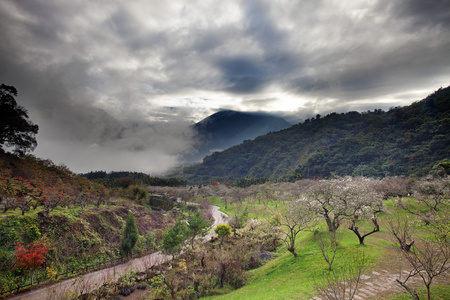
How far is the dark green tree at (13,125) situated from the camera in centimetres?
3569

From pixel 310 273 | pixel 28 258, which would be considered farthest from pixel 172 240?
pixel 310 273

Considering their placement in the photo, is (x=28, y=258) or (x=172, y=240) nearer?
(x=28, y=258)

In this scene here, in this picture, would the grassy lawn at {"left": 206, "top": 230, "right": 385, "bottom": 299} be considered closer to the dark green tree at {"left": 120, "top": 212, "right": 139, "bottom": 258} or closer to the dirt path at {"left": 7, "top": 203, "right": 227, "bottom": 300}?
the dirt path at {"left": 7, "top": 203, "right": 227, "bottom": 300}

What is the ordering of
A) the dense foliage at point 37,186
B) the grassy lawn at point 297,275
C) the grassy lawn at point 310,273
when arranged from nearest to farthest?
the grassy lawn at point 310,273
the grassy lawn at point 297,275
the dense foliage at point 37,186

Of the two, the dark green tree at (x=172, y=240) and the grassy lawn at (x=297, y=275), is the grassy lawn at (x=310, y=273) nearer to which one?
the grassy lawn at (x=297, y=275)

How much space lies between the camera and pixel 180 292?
67.8ft

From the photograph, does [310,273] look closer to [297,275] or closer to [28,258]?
[297,275]

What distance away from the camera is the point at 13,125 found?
36.2m

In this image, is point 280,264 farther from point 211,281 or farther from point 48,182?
point 48,182

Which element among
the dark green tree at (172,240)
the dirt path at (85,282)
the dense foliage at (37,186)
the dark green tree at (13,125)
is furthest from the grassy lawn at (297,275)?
the dark green tree at (13,125)

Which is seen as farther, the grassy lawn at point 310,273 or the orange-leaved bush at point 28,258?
the orange-leaved bush at point 28,258

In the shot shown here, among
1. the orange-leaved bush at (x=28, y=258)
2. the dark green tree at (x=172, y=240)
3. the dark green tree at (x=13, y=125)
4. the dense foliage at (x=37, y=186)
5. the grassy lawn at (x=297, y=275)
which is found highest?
the dark green tree at (x=13, y=125)

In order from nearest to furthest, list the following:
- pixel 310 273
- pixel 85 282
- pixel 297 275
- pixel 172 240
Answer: pixel 310 273, pixel 297 275, pixel 85 282, pixel 172 240

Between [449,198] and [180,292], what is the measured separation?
46.0 metres
